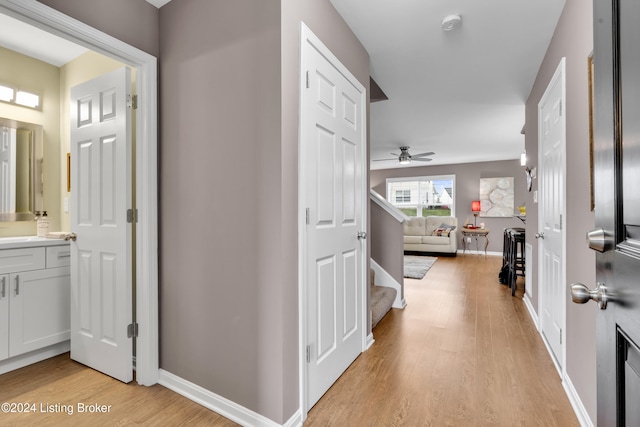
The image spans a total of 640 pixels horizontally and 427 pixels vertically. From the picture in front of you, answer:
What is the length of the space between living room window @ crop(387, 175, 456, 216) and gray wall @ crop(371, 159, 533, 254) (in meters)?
0.15

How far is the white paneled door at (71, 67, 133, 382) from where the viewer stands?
6.34 ft

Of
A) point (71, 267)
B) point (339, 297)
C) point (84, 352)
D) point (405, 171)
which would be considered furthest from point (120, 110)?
point (405, 171)

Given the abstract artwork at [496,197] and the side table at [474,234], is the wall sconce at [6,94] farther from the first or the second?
the abstract artwork at [496,197]

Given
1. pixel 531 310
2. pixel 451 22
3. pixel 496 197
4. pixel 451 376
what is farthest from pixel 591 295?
pixel 496 197

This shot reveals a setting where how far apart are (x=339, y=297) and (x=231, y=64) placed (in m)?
1.52

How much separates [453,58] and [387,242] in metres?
1.95

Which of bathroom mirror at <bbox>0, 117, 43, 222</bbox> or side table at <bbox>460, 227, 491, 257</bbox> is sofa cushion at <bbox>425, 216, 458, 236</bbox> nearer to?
side table at <bbox>460, 227, 491, 257</bbox>

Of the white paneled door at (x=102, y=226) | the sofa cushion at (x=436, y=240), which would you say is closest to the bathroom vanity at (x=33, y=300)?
the white paneled door at (x=102, y=226)

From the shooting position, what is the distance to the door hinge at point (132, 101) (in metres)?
1.92

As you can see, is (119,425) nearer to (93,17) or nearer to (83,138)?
(83,138)

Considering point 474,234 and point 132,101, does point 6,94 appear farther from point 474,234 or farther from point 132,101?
point 474,234

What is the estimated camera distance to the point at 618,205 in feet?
2.01

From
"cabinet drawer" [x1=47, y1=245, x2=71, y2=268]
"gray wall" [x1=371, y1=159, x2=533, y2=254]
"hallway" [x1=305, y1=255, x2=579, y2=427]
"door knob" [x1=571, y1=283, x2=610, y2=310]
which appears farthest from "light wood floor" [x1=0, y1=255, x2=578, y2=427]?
"gray wall" [x1=371, y1=159, x2=533, y2=254]

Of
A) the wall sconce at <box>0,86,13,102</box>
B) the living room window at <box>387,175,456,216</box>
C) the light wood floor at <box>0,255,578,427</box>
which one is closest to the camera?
the light wood floor at <box>0,255,578,427</box>
